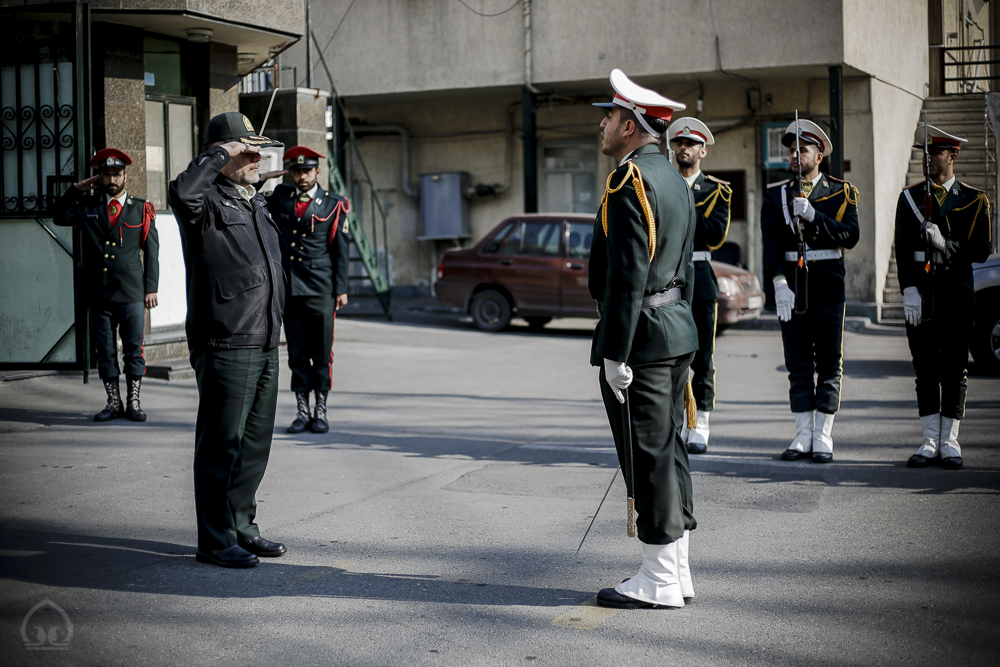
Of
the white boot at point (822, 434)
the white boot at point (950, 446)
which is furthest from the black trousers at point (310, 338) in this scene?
the white boot at point (950, 446)

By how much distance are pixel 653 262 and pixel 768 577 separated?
4.88 ft

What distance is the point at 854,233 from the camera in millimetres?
6973

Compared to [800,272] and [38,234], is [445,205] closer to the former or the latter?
[38,234]

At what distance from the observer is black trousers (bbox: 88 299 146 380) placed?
853 cm

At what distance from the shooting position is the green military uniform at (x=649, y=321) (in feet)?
13.9

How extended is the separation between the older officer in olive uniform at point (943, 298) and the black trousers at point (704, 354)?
1.24 meters

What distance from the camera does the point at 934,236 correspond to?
22.5 feet

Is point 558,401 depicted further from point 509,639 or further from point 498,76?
point 498,76

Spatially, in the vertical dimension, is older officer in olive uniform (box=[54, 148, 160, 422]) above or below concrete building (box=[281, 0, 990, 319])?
below

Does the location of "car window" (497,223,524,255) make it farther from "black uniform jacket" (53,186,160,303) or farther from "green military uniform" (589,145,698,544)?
"green military uniform" (589,145,698,544)

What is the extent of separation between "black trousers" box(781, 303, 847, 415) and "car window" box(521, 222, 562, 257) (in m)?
9.09

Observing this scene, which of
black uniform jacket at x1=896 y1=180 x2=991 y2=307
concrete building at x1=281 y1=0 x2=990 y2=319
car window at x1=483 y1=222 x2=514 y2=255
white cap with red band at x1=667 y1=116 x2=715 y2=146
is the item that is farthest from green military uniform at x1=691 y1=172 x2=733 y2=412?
concrete building at x1=281 y1=0 x2=990 y2=319

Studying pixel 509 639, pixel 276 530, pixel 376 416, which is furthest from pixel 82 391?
pixel 509 639

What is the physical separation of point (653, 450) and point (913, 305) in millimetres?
3383
